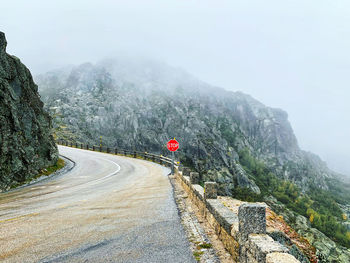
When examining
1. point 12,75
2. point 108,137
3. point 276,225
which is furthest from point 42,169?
point 108,137

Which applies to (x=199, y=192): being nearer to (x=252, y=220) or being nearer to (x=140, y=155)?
(x=252, y=220)

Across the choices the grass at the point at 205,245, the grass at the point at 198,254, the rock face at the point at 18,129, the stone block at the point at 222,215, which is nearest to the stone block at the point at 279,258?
the stone block at the point at 222,215

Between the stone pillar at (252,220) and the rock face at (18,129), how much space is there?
1460 centimetres

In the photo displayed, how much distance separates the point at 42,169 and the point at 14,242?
14.6m

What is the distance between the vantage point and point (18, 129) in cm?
1563

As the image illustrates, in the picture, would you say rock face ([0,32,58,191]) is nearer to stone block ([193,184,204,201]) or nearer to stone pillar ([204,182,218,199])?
stone block ([193,184,204,201])

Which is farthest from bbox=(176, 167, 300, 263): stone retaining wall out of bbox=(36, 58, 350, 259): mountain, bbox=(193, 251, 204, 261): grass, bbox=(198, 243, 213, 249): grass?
bbox=(36, 58, 350, 259): mountain

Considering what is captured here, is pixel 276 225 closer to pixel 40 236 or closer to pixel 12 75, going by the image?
pixel 40 236

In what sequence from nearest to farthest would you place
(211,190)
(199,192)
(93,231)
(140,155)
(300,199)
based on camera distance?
(93,231)
(211,190)
(199,192)
(140,155)
(300,199)

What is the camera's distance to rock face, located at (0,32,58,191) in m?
14.2

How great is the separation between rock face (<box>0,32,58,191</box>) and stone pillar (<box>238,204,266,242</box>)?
1460 centimetres

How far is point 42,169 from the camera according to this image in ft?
58.7

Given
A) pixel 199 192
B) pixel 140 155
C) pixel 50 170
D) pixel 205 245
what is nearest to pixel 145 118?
pixel 140 155

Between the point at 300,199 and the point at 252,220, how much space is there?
574ft
